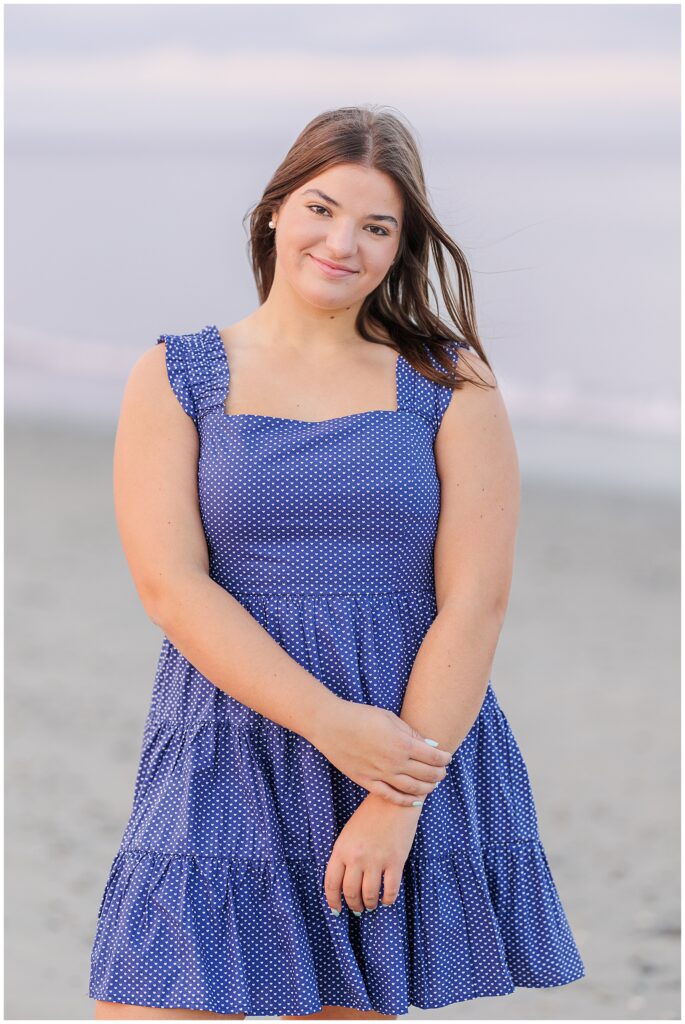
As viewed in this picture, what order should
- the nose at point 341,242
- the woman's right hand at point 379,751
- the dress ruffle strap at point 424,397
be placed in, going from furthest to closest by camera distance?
1. the dress ruffle strap at point 424,397
2. the nose at point 341,242
3. the woman's right hand at point 379,751

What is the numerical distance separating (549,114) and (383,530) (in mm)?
11826

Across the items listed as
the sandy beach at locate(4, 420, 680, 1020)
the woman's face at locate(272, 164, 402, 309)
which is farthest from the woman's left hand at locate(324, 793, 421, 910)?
the sandy beach at locate(4, 420, 680, 1020)

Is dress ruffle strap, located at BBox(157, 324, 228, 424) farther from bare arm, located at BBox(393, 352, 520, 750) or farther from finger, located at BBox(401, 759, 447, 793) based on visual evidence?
finger, located at BBox(401, 759, 447, 793)

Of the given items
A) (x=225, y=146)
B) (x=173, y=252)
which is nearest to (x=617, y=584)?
(x=173, y=252)

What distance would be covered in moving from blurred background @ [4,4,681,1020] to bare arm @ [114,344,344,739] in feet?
2.17

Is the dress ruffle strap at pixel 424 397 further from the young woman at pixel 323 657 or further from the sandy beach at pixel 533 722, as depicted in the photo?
the sandy beach at pixel 533 722

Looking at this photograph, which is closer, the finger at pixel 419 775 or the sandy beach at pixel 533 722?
the finger at pixel 419 775

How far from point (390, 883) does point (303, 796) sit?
19 centimetres

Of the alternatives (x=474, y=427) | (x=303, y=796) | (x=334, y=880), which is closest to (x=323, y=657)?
(x=303, y=796)

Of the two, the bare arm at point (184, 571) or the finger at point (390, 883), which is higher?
the bare arm at point (184, 571)

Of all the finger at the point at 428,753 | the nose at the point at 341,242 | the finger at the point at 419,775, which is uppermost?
the nose at the point at 341,242

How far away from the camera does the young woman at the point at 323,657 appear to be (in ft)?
7.12

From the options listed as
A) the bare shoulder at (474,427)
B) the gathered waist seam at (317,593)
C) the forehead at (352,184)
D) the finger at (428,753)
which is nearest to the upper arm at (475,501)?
the bare shoulder at (474,427)

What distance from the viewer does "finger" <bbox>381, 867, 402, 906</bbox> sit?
7.16ft
